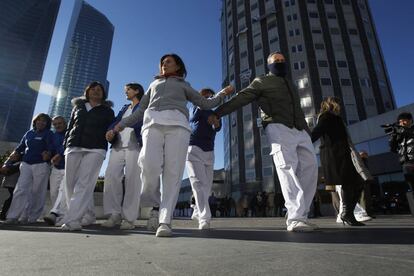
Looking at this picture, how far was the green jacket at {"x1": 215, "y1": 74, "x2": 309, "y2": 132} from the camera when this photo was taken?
3752mm

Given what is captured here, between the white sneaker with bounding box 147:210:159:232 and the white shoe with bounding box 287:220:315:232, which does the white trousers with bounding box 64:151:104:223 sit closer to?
the white sneaker with bounding box 147:210:159:232

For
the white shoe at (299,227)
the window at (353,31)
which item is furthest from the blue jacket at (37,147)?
the window at (353,31)

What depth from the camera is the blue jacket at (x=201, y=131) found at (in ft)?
16.0

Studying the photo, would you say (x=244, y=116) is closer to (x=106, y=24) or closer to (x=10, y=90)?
(x=10, y=90)

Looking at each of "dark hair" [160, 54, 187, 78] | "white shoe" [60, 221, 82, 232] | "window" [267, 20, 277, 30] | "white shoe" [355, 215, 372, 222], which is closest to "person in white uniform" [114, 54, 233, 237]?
"dark hair" [160, 54, 187, 78]

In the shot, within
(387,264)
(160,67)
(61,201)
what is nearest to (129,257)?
(387,264)

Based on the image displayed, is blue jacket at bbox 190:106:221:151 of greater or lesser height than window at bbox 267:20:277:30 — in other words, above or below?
below

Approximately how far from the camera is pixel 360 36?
4600cm

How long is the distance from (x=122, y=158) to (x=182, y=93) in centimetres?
196

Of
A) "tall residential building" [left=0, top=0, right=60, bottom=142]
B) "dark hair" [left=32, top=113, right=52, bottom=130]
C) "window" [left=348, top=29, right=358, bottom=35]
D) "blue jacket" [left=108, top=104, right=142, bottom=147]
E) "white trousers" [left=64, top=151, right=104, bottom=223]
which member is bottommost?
"white trousers" [left=64, top=151, right=104, bottom=223]

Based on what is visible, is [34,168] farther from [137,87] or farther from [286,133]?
[286,133]

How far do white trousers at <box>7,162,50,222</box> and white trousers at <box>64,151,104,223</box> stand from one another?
7.67ft

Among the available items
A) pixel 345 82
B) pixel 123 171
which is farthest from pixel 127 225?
pixel 345 82

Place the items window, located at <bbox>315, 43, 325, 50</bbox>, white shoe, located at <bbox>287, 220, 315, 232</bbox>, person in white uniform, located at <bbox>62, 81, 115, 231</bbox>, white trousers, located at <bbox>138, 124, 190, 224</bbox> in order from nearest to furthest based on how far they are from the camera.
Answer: white shoe, located at <bbox>287, 220, 315, 232</bbox> < white trousers, located at <bbox>138, 124, 190, 224</bbox> < person in white uniform, located at <bbox>62, 81, 115, 231</bbox> < window, located at <bbox>315, 43, 325, 50</bbox>
